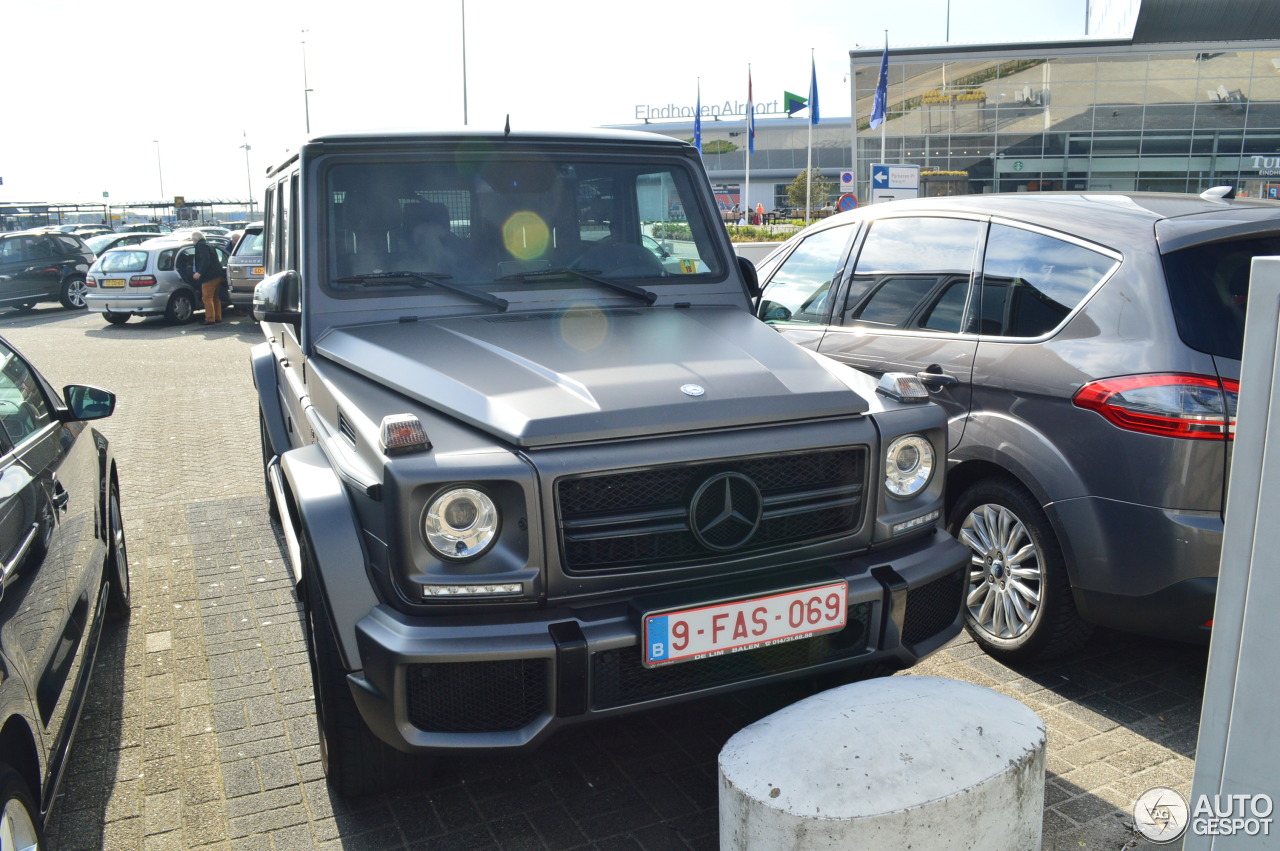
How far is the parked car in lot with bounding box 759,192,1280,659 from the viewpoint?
3453mm

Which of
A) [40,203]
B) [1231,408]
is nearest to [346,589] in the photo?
[1231,408]

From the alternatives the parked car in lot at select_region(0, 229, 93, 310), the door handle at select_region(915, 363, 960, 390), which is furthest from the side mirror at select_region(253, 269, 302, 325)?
the parked car in lot at select_region(0, 229, 93, 310)

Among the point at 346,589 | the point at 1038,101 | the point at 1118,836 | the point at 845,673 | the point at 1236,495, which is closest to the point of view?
the point at 1236,495

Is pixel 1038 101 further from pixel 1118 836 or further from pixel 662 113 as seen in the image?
pixel 662 113

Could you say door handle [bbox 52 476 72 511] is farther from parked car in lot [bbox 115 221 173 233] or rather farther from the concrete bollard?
parked car in lot [bbox 115 221 173 233]

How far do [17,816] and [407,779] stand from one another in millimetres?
1124

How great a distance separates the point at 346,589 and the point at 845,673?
1.79 metres

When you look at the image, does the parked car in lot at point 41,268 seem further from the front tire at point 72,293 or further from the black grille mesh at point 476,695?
the black grille mesh at point 476,695

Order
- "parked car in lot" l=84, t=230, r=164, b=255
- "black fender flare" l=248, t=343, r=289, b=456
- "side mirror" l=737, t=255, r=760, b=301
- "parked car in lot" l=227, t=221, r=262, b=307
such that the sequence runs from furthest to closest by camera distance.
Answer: "parked car in lot" l=84, t=230, r=164, b=255 → "parked car in lot" l=227, t=221, r=262, b=307 → "black fender flare" l=248, t=343, r=289, b=456 → "side mirror" l=737, t=255, r=760, b=301

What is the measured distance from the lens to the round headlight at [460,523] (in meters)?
2.68

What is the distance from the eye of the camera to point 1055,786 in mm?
3299

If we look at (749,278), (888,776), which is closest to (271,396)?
(749,278)

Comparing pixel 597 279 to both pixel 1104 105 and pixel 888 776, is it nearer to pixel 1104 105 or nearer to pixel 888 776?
pixel 888 776

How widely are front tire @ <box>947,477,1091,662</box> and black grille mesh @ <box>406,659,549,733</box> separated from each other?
77.4 inches
